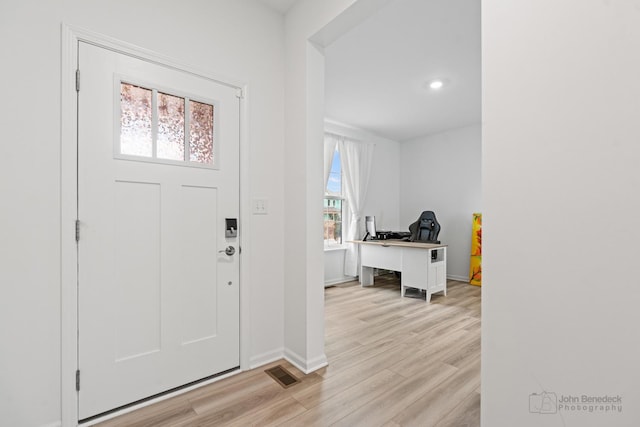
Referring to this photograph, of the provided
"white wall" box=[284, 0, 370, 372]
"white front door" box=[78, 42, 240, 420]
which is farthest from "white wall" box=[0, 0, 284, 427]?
"white wall" box=[284, 0, 370, 372]

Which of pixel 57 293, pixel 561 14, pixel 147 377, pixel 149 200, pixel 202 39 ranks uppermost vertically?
pixel 202 39

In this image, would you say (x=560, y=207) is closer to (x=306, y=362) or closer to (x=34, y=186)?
(x=306, y=362)

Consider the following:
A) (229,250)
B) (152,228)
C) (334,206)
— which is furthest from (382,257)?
(152,228)

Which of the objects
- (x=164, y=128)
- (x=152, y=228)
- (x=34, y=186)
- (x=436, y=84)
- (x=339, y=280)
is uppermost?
(x=436, y=84)

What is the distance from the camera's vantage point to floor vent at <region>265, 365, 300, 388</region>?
1.97 m

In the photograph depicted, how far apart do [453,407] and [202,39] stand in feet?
9.48

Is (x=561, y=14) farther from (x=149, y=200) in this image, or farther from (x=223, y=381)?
(x=223, y=381)

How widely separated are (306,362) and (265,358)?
1.14ft

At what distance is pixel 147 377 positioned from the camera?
5.82 ft

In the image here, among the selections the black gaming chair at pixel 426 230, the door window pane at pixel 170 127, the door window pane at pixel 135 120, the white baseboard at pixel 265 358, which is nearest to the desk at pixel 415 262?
the black gaming chair at pixel 426 230

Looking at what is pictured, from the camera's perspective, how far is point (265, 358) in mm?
2250

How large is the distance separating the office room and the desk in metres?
1.94

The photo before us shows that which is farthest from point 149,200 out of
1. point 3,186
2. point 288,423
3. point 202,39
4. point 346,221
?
point 346,221

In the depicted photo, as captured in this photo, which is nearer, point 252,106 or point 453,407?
point 453,407
